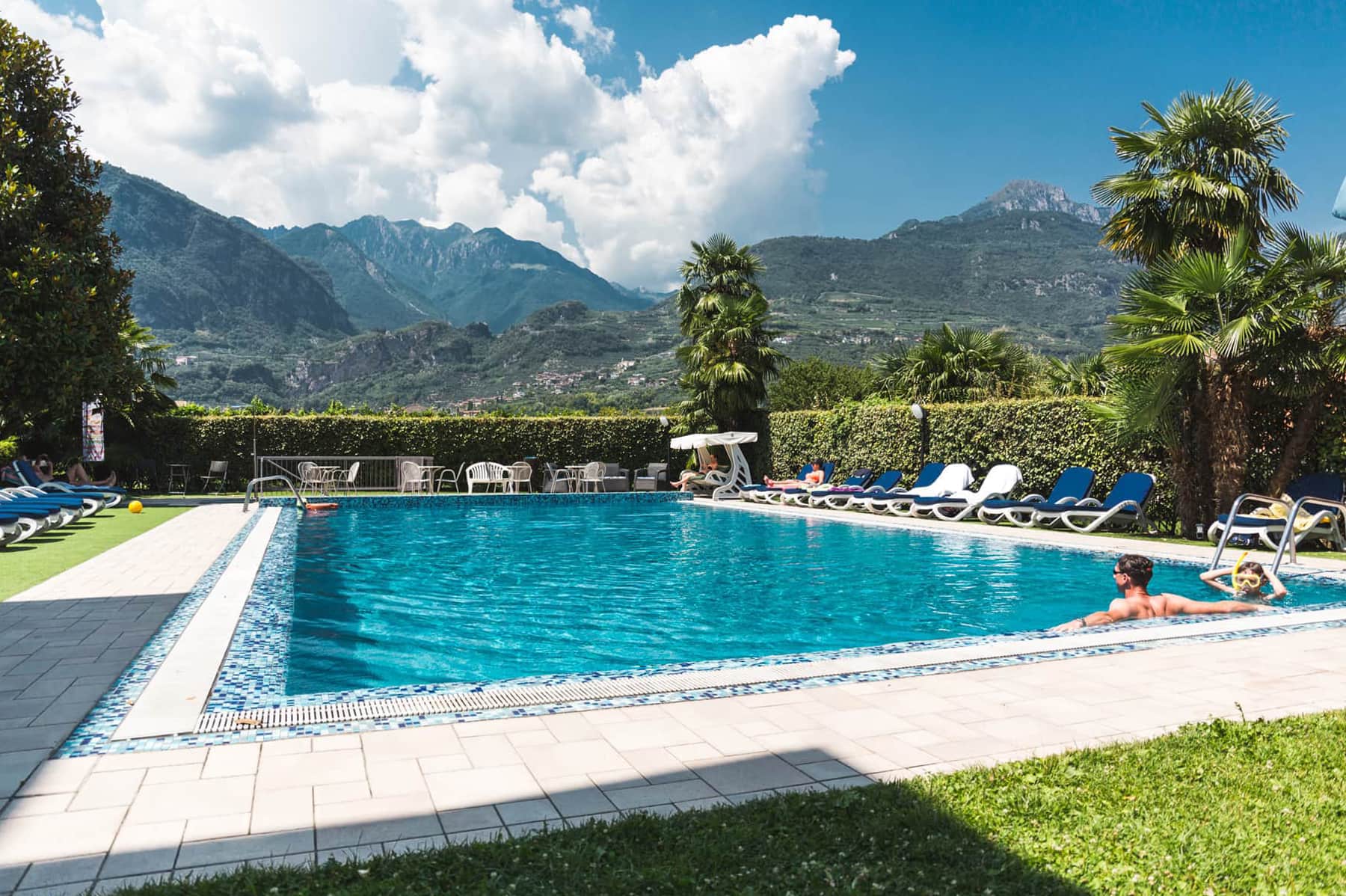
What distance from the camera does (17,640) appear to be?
16.4ft

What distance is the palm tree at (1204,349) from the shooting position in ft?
32.1

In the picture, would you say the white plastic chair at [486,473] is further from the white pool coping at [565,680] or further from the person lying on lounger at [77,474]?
the white pool coping at [565,680]

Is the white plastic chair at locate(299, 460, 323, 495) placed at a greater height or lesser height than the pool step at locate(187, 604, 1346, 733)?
greater

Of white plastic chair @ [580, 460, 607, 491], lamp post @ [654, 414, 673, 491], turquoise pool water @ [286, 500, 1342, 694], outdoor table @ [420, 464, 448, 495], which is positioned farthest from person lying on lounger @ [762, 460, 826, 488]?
outdoor table @ [420, 464, 448, 495]

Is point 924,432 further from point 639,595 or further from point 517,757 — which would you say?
point 517,757

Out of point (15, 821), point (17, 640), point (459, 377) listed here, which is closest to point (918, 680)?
point (15, 821)

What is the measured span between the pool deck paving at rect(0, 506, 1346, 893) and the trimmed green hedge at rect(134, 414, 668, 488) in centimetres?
1689

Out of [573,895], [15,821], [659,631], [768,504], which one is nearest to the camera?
[573,895]

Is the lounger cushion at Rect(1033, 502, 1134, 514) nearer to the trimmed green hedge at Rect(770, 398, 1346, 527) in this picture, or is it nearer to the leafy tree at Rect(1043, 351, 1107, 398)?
the trimmed green hedge at Rect(770, 398, 1346, 527)

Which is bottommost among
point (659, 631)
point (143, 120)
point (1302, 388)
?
point (659, 631)

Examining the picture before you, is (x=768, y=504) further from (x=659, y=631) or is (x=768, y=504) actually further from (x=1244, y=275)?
(x=659, y=631)

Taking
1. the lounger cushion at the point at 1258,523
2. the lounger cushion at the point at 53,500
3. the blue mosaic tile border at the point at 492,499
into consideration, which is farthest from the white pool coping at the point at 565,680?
the blue mosaic tile border at the point at 492,499

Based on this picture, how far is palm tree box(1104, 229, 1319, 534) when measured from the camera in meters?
9.78

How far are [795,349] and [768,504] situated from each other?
38.9 meters
